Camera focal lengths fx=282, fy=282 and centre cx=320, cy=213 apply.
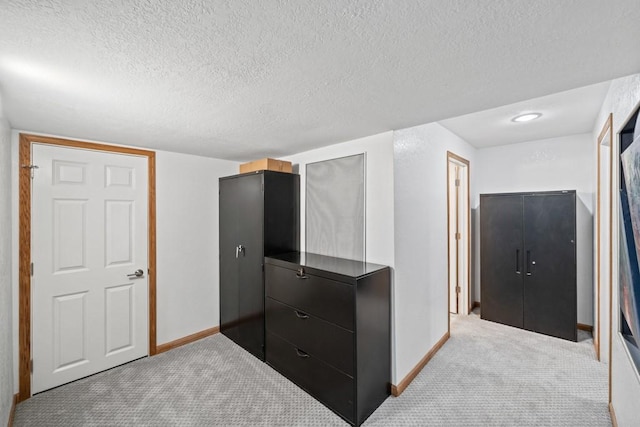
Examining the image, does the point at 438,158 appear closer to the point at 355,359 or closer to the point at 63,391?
the point at 355,359

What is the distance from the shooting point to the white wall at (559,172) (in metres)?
3.38

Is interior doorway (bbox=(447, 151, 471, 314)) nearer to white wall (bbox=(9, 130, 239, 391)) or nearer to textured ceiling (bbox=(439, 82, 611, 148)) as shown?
textured ceiling (bbox=(439, 82, 611, 148))

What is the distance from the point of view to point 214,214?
3502 millimetres

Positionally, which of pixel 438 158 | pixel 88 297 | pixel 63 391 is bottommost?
pixel 63 391

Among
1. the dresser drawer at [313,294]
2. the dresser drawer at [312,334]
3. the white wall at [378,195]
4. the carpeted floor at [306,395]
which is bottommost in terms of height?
the carpeted floor at [306,395]

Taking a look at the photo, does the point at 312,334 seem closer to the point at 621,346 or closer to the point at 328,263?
the point at 328,263

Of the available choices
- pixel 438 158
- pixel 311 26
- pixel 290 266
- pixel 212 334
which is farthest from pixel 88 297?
pixel 438 158

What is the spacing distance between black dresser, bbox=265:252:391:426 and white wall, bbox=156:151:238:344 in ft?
3.97

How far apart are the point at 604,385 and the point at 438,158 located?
2.40 m

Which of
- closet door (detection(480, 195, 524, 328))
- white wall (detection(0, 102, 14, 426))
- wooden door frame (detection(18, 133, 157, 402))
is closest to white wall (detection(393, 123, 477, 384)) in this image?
closet door (detection(480, 195, 524, 328))

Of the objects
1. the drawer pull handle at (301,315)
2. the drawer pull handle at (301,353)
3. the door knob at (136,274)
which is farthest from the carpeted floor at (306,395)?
the door knob at (136,274)

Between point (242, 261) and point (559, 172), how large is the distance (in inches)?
159

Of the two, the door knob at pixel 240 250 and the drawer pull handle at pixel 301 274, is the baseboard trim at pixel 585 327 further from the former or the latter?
the door knob at pixel 240 250

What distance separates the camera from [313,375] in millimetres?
2297
